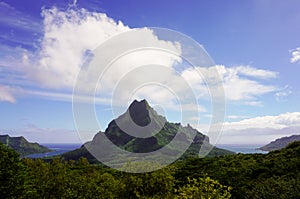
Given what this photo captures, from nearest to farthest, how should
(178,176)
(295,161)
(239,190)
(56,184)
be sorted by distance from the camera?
1. (56,184)
2. (239,190)
3. (295,161)
4. (178,176)

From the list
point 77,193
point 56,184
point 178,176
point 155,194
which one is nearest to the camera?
point 155,194

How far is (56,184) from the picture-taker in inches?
1528

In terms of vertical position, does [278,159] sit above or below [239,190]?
above

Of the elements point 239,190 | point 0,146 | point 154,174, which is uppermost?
point 0,146

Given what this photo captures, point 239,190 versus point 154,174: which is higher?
point 154,174

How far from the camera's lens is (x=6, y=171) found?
37.1 meters

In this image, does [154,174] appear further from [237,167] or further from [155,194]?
[237,167]

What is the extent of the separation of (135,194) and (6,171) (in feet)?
55.8

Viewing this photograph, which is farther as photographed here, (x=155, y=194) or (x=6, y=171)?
(x=6, y=171)

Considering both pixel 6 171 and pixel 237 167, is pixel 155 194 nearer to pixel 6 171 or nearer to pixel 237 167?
pixel 6 171

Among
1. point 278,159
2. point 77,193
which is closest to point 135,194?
point 77,193

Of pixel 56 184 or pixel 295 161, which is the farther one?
pixel 295 161

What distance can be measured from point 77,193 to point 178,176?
4079cm

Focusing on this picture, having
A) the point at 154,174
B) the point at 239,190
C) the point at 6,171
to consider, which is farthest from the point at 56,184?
the point at 239,190
